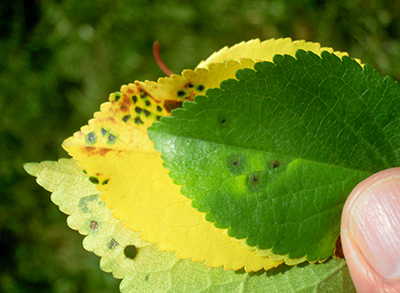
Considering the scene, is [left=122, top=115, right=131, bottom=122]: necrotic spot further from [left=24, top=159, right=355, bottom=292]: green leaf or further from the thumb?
the thumb

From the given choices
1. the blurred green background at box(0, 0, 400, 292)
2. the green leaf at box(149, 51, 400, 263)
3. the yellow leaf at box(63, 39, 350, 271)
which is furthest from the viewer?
the blurred green background at box(0, 0, 400, 292)

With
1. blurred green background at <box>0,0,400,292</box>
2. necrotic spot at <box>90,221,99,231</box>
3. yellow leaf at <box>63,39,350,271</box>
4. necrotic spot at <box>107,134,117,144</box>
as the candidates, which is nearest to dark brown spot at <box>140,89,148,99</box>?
yellow leaf at <box>63,39,350,271</box>

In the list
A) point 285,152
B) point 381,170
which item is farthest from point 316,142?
point 381,170

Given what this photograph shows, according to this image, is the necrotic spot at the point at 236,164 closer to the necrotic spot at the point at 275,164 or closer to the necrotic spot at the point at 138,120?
the necrotic spot at the point at 275,164

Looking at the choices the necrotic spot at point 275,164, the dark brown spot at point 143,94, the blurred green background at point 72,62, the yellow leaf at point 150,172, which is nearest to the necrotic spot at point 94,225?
the yellow leaf at point 150,172

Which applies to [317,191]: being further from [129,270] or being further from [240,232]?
[129,270]

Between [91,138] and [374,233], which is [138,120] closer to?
[91,138]
